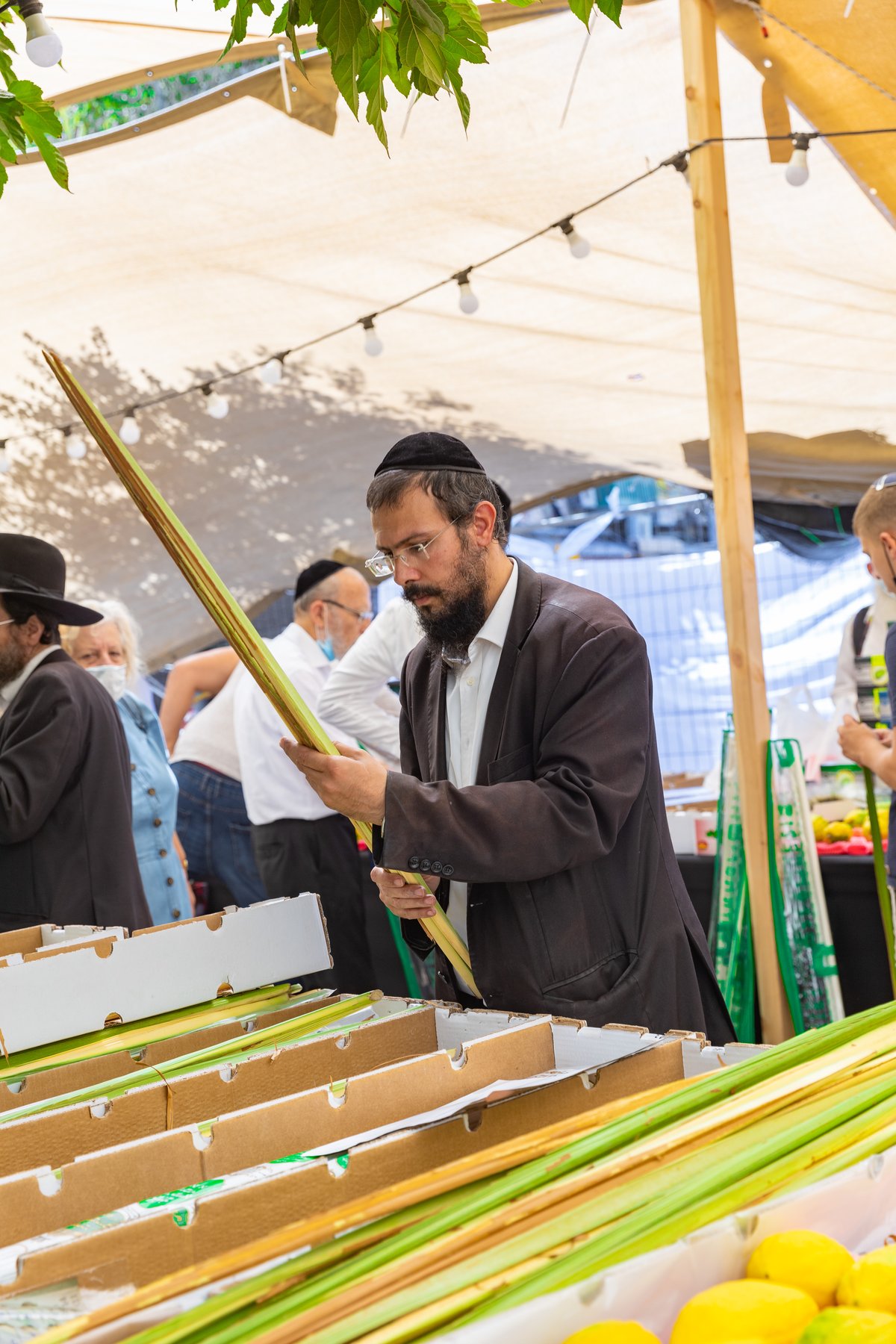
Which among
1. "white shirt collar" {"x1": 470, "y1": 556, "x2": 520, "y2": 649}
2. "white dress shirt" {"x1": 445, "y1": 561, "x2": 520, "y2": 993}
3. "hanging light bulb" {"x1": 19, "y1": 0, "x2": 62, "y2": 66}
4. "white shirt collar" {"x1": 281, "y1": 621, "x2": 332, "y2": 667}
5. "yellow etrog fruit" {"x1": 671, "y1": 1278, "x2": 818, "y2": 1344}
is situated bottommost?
"yellow etrog fruit" {"x1": 671, "y1": 1278, "x2": 818, "y2": 1344}

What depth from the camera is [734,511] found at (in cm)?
377

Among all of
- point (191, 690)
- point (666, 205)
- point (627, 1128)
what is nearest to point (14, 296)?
point (191, 690)

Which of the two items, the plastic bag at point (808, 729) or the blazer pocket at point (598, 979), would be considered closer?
the blazer pocket at point (598, 979)

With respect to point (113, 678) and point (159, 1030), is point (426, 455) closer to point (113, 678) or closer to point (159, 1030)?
point (159, 1030)

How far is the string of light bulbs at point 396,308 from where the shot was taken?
358 centimetres

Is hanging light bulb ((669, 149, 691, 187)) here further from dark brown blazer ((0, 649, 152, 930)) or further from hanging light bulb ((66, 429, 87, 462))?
hanging light bulb ((66, 429, 87, 462))

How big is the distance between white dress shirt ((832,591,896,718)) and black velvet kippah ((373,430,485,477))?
297 cm

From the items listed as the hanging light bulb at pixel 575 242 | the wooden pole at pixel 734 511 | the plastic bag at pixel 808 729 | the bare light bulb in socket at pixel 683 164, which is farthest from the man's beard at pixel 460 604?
the plastic bag at pixel 808 729

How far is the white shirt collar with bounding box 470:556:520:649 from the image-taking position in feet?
6.76

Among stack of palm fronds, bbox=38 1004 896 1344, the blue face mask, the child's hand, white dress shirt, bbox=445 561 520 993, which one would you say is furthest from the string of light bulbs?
stack of palm fronds, bbox=38 1004 896 1344

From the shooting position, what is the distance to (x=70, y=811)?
9.80 ft

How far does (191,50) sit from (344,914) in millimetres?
3038

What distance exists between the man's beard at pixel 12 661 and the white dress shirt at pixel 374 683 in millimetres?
1700

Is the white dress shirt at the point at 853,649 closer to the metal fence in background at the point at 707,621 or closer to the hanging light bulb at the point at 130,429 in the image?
the hanging light bulb at the point at 130,429
